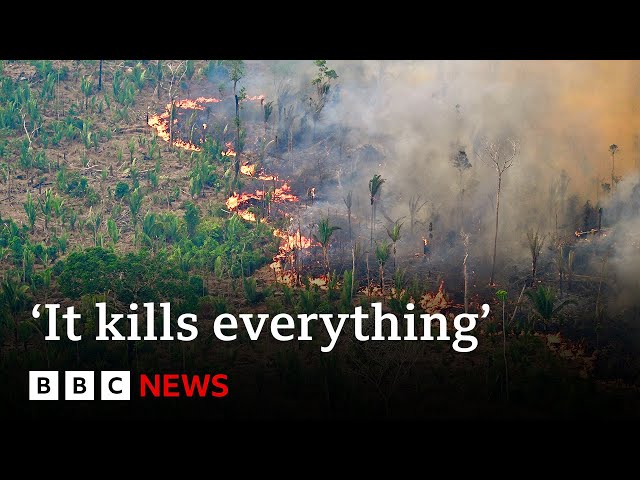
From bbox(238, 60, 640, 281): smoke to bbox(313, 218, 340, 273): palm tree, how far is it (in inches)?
95.8

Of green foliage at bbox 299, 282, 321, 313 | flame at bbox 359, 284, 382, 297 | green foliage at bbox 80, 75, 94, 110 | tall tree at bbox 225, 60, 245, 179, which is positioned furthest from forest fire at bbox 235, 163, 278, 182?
green foliage at bbox 299, 282, 321, 313

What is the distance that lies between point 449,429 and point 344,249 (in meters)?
11.3

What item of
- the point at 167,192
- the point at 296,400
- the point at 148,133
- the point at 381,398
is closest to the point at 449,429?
the point at 381,398

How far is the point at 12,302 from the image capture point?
29078mm

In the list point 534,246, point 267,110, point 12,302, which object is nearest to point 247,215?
point 267,110

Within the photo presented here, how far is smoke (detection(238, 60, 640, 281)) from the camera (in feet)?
116

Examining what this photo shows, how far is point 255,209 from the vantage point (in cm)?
3688

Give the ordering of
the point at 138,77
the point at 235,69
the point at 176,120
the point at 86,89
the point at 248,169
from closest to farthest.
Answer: the point at 248,169 < the point at 235,69 < the point at 176,120 < the point at 86,89 < the point at 138,77

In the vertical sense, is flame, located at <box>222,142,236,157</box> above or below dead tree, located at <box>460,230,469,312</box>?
above

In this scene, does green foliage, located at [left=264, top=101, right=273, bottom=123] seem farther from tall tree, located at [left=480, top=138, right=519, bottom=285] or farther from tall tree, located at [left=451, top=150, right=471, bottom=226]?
tall tree, located at [left=480, top=138, right=519, bottom=285]

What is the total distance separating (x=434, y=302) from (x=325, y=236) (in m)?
3.94

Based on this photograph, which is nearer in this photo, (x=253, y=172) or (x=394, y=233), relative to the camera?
(x=394, y=233)

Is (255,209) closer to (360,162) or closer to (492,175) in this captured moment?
(360,162)

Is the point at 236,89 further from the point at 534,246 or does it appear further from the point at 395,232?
the point at 534,246
